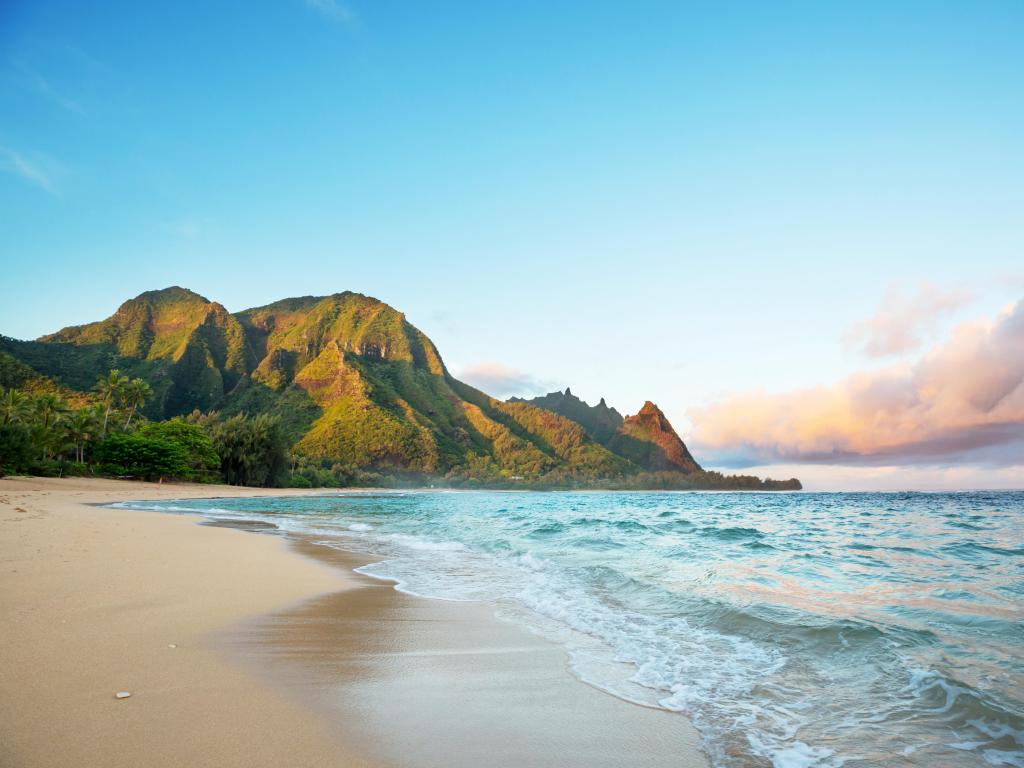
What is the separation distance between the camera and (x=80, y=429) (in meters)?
61.8

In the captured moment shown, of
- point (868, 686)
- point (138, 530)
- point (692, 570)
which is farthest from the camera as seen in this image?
point (138, 530)

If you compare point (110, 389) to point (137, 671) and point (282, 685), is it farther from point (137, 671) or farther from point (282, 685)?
point (282, 685)

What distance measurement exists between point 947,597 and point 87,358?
198991mm

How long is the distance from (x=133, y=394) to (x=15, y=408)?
26976mm

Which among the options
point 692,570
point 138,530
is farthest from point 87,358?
point 692,570

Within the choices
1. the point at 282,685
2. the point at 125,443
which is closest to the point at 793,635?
the point at 282,685

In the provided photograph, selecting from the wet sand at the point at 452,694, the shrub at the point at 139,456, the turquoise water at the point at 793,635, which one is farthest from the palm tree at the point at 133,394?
the wet sand at the point at 452,694

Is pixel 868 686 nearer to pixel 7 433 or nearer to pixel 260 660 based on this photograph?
pixel 260 660

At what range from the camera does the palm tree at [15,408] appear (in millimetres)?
50406

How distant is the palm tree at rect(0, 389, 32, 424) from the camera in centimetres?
5041

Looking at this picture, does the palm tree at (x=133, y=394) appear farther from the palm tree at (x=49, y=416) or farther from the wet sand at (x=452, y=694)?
the wet sand at (x=452, y=694)

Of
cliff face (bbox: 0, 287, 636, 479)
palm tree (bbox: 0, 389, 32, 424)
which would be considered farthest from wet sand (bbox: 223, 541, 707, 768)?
cliff face (bbox: 0, 287, 636, 479)

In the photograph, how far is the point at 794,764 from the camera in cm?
329

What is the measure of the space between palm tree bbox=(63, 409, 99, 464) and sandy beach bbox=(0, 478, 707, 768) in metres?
67.6
